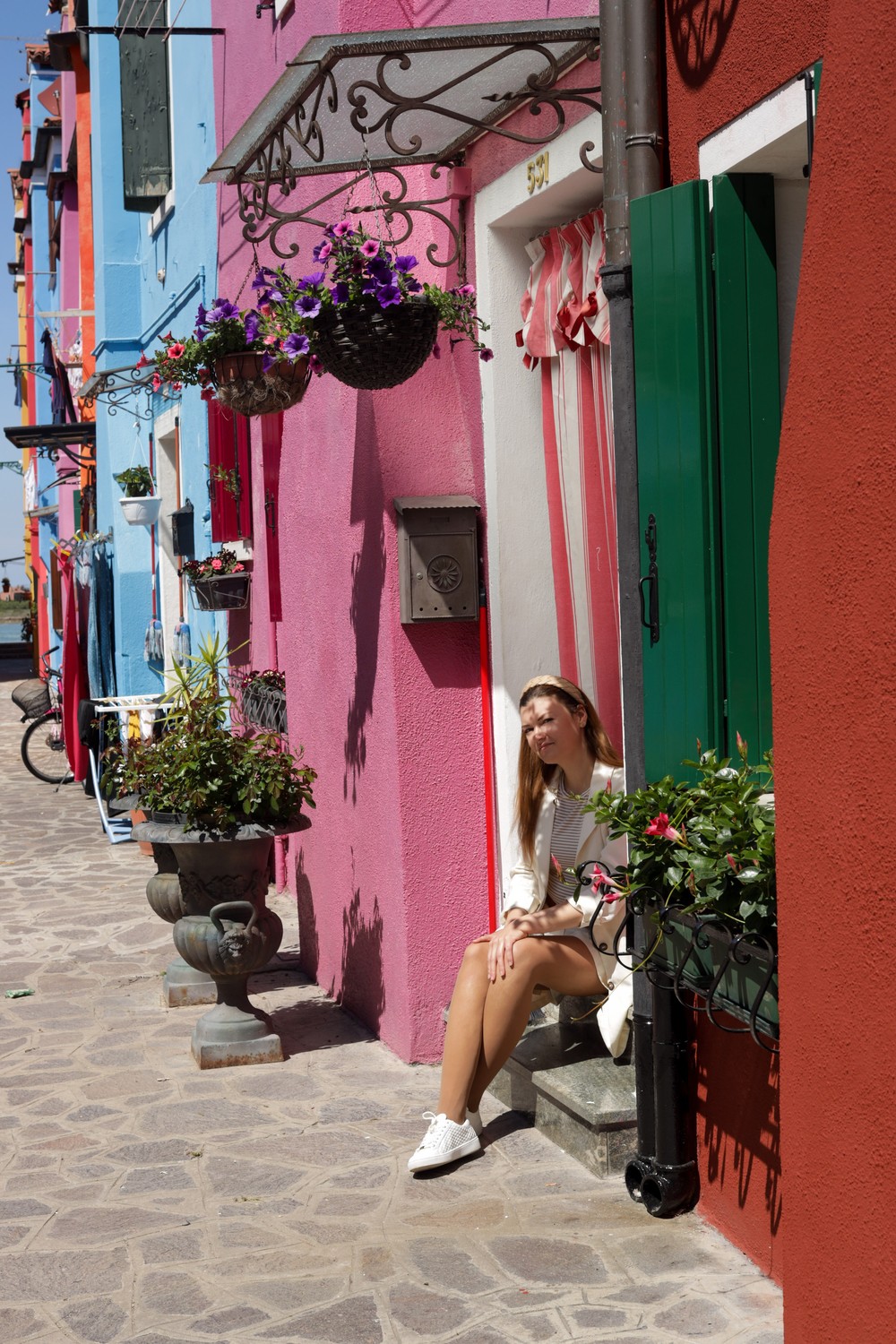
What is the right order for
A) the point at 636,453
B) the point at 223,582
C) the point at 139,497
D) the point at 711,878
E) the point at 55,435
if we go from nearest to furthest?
the point at 711,878
the point at 636,453
the point at 223,582
the point at 139,497
the point at 55,435

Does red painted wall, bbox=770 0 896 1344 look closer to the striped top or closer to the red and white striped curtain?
the striped top

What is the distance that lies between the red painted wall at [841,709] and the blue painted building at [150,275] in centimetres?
751

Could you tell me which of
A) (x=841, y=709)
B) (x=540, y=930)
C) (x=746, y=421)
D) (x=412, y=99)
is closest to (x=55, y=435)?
(x=412, y=99)

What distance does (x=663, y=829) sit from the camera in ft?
11.3

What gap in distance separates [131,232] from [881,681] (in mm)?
12301

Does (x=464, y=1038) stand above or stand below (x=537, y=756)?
below

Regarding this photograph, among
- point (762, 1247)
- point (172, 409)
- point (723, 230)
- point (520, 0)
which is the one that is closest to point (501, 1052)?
point (762, 1247)

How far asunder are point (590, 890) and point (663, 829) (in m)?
1.60

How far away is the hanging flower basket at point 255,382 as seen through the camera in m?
5.85

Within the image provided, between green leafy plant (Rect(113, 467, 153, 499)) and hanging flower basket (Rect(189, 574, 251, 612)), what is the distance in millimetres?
3755

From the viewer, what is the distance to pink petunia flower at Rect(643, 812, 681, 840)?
3400 millimetres

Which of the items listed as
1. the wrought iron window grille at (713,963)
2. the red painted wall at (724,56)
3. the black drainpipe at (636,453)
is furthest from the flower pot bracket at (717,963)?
the red painted wall at (724,56)

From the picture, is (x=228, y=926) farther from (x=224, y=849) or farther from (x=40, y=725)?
(x=40, y=725)

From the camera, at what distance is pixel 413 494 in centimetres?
591
